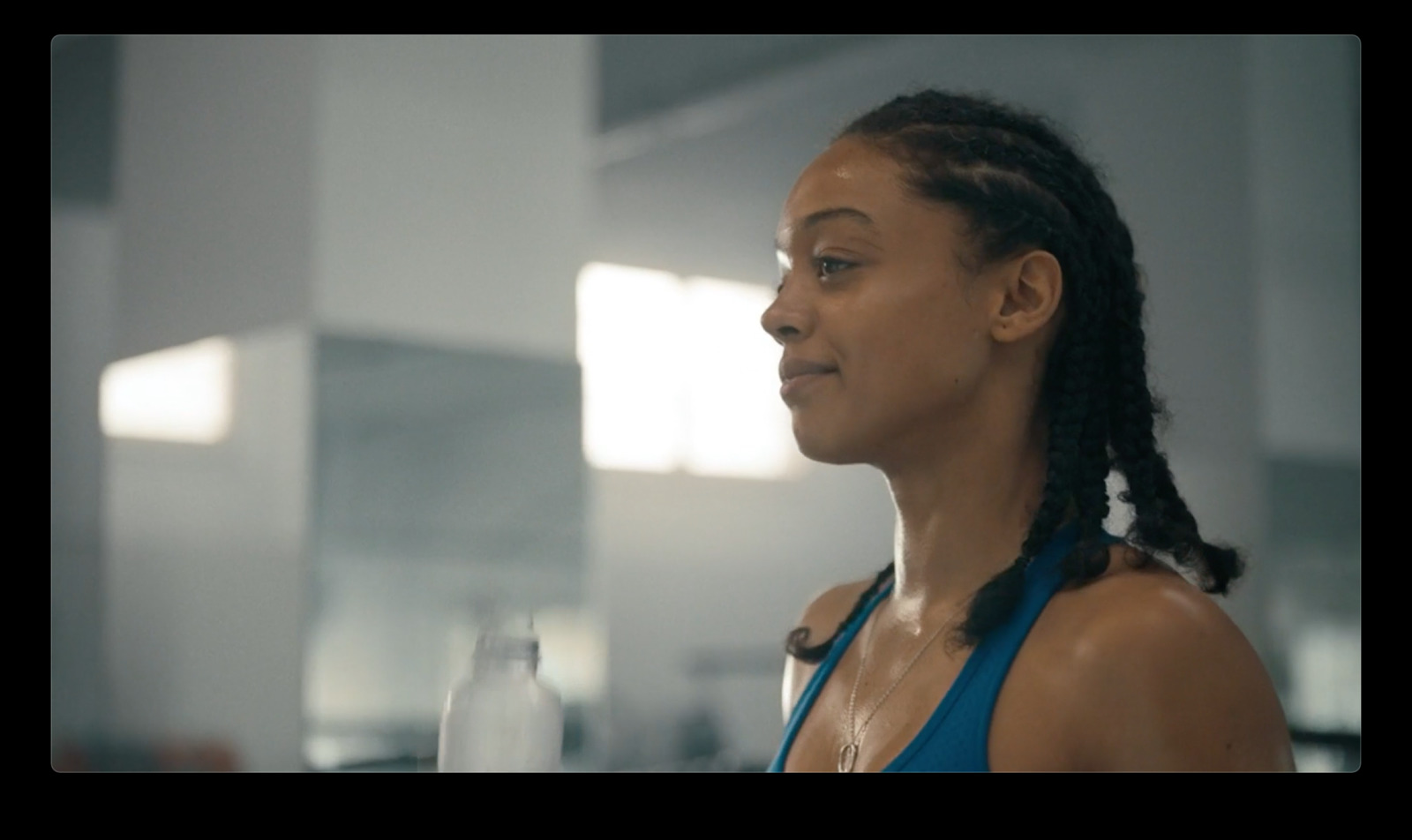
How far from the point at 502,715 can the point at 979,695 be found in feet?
0.66

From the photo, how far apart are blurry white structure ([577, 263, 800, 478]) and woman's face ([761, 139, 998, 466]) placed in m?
3.57

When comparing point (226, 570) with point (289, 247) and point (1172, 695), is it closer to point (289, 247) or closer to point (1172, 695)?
point (289, 247)

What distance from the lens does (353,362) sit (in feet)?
7.16

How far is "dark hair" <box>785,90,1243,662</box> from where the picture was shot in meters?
0.67

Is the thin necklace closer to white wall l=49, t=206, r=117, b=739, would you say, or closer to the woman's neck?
the woman's neck

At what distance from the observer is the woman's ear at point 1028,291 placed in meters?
0.67

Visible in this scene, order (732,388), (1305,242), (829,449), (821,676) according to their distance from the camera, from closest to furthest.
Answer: (829,449)
(821,676)
(1305,242)
(732,388)

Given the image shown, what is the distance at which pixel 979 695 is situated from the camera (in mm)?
618

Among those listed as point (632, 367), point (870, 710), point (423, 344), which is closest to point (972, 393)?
point (870, 710)

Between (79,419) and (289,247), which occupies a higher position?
(289,247)
